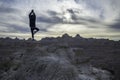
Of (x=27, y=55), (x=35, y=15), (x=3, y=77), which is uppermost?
(x=35, y=15)

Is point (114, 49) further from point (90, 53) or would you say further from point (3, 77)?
point (3, 77)

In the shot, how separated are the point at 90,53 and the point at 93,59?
719 mm

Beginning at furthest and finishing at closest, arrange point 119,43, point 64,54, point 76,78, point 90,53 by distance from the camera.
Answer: point 119,43 → point 90,53 → point 64,54 → point 76,78

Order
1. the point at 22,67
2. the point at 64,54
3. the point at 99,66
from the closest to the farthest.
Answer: the point at 22,67 → the point at 64,54 → the point at 99,66

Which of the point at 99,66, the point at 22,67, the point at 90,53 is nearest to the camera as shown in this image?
the point at 22,67

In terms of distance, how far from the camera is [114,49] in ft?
49.3

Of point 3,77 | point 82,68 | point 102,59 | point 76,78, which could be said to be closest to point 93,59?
point 102,59

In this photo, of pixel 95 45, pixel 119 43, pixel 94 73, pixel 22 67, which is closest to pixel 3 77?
pixel 22 67

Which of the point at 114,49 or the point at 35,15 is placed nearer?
the point at 114,49

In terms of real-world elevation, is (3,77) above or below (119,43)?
below

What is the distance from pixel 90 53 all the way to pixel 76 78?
397 centimetres

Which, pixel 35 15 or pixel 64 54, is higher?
pixel 35 15

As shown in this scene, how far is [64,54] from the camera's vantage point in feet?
40.2

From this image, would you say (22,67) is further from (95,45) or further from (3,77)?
(95,45)
